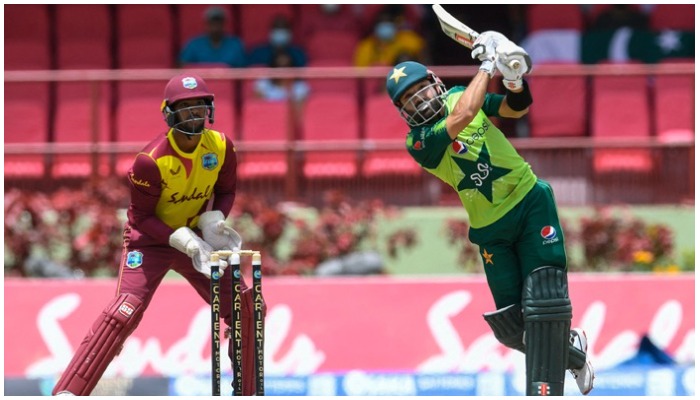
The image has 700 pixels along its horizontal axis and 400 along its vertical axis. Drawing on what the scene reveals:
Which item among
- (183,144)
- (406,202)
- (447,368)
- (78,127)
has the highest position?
(78,127)

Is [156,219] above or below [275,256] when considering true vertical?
below

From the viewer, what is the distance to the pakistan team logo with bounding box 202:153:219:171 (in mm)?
7477

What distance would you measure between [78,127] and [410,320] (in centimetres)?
367

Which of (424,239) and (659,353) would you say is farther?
(424,239)

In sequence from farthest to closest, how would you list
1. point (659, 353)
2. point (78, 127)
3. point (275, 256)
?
1. point (78, 127)
2. point (275, 256)
3. point (659, 353)

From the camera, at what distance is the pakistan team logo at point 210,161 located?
7477mm

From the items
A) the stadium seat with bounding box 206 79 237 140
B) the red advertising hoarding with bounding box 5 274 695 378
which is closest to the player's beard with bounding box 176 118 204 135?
the red advertising hoarding with bounding box 5 274 695 378

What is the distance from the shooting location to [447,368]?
10211 millimetres

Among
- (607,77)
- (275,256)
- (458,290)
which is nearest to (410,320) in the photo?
(458,290)

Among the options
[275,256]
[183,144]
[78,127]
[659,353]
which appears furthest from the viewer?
[78,127]

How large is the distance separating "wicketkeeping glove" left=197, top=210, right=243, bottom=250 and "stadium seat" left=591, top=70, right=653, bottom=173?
5.14 m

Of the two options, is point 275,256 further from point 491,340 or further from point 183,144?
point 183,144

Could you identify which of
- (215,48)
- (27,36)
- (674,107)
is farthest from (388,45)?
(27,36)

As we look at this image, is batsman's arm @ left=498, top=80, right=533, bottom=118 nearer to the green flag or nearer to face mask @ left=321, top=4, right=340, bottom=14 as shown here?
the green flag
